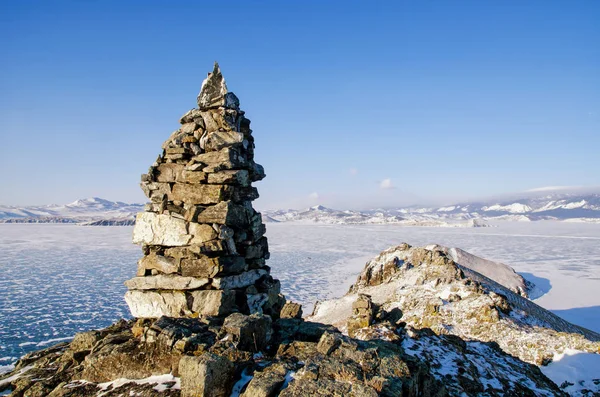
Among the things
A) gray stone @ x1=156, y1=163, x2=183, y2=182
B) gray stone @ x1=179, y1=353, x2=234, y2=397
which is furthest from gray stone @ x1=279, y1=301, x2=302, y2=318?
gray stone @ x1=179, y1=353, x2=234, y2=397

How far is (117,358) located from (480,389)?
8.05 meters

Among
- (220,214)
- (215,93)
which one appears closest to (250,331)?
(220,214)

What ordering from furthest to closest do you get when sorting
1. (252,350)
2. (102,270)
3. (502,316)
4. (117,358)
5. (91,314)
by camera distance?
1. (102,270)
2. (91,314)
3. (502,316)
4. (252,350)
5. (117,358)

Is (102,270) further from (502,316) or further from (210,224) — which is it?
(502,316)

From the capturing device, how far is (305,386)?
5703 mm

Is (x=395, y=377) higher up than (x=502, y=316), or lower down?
higher up

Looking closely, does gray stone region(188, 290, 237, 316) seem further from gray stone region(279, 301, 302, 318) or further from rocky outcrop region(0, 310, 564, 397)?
gray stone region(279, 301, 302, 318)

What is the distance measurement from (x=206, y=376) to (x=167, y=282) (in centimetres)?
528

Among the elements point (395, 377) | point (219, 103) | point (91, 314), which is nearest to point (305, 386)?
point (395, 377)

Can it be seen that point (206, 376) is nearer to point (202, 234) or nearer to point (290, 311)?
point (202, 234)

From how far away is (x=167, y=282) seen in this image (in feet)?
35.0

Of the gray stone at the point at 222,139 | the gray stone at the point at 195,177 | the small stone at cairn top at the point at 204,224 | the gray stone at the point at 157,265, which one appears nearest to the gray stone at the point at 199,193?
the small stone at cairn top at the point at 204,224

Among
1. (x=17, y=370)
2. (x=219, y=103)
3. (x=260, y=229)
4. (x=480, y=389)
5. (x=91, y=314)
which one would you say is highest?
(x=219, y=103)

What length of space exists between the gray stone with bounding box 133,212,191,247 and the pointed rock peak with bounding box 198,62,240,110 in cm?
386
